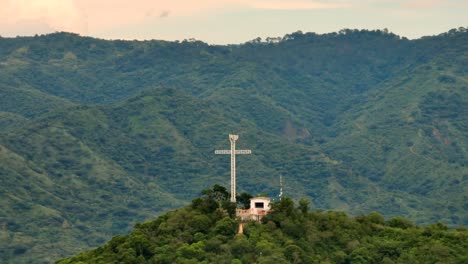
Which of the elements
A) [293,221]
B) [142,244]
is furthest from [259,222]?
[142,244]

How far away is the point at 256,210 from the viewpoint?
131 meters

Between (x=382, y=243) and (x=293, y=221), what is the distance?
7479 mm

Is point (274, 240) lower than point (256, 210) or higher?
lower

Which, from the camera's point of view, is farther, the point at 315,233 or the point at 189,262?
the point at 315,233

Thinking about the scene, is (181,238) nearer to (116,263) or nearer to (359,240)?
(116,263)

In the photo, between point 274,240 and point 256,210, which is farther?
point 256,210

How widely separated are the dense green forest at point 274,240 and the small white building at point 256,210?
3.30 feet

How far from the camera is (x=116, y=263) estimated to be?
399 feet

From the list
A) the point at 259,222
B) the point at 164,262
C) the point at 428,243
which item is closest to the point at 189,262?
the point at 164,262

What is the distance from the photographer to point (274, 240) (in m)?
125

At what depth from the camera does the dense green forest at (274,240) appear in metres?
122

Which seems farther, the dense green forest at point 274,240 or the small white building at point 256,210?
the small white building at point 256,210

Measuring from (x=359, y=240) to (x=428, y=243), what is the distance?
18.6 ft

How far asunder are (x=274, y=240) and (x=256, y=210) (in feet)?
20.9
